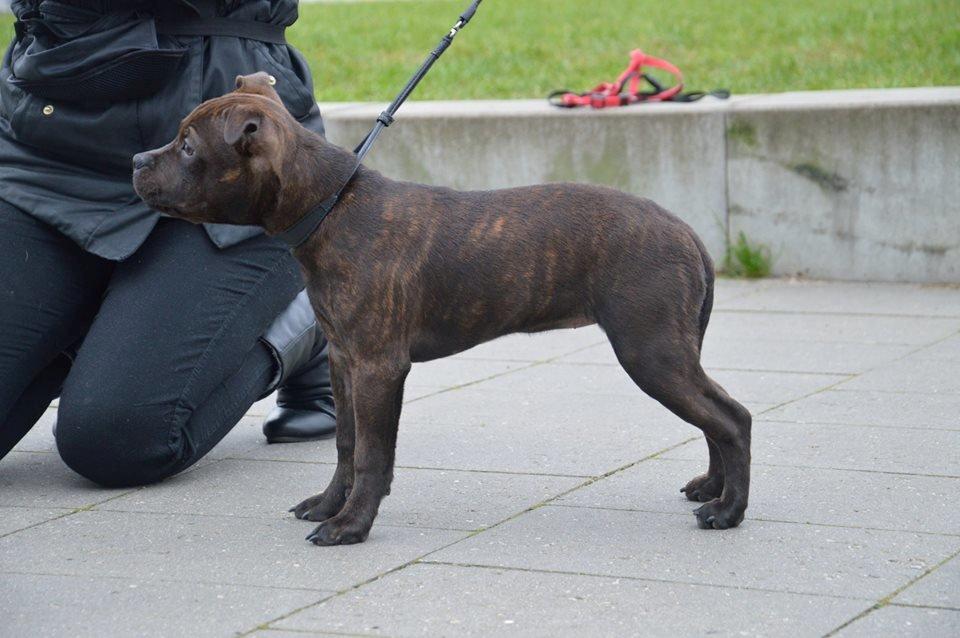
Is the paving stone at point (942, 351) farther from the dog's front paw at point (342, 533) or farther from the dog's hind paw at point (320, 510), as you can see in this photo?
the dog's front paw at point (342, 533)

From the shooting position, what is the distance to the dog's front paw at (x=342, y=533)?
4289 millimetres

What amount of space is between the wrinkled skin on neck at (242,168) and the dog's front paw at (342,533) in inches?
35.1

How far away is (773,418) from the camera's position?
5793mm

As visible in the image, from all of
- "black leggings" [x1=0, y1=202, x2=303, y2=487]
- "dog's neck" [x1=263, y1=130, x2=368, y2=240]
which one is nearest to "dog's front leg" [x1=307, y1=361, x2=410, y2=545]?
"dog's neck" [x1=263, y1=130, x2=368, y2=240]

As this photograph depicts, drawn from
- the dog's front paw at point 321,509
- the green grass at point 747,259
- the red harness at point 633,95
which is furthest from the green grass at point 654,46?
the dog's front paw at point 321,509

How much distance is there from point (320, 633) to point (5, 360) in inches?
82.2

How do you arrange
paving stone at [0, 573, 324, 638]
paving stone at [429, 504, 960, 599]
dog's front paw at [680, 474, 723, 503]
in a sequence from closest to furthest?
paving stone at [0, 573, 324, 638] < paving stone at [429, 504, 960, 599] < dog's front paw at [680, 474, 723, 503]

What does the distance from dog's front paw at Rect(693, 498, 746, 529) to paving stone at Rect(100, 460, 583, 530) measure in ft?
2.00

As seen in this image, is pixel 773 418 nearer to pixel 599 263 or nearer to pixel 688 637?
pixel 599 263

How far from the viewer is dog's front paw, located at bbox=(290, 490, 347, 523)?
4.57 metres

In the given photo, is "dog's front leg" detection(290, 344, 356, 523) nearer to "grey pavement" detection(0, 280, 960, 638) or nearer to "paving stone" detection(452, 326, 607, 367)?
"grey pavement" detection(0, 280, 960, 638)

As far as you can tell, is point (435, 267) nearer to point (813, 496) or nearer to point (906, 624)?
point (813, 496)

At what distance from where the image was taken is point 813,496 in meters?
4.70

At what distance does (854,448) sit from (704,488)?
89 centimetres
